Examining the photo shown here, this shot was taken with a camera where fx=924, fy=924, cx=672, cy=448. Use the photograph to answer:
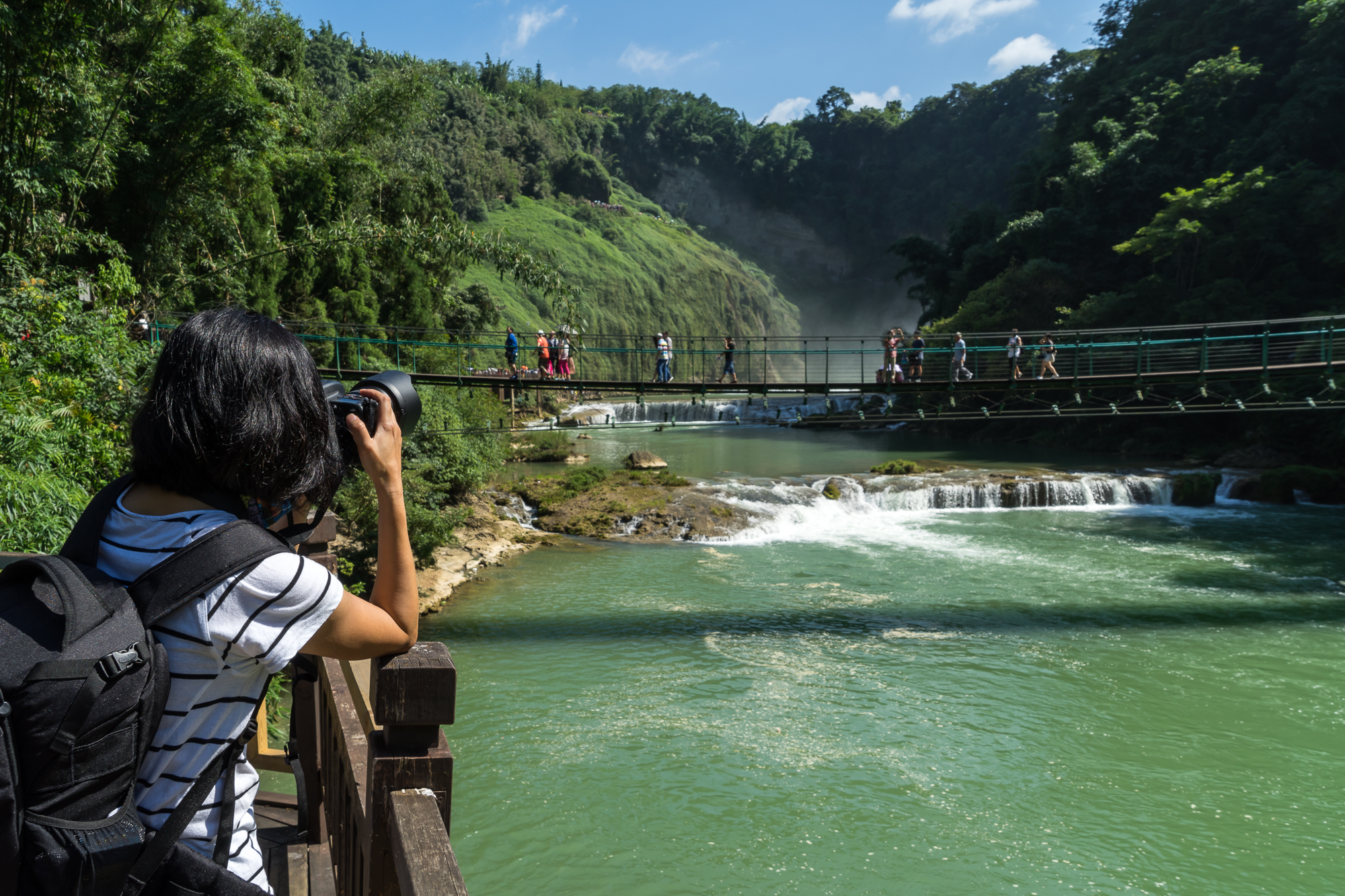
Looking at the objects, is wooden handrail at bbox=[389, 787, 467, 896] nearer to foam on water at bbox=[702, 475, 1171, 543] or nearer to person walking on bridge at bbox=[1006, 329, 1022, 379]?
person walking on bridge at bbox=[1006, 329, 1022, 379]

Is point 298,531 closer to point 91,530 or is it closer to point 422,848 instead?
point 91,530

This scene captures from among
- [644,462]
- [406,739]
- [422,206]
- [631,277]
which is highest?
[631,277]

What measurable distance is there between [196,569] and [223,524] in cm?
7

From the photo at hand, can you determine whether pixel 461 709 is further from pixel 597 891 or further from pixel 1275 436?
pixel 1275 436

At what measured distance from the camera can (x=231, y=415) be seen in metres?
1.15

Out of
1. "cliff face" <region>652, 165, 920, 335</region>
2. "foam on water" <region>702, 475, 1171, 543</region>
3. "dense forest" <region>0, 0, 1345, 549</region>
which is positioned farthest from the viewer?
"cliff face" <region>652, 165, 920, 335</region>

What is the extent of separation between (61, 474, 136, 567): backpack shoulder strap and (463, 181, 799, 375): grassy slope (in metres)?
42.5

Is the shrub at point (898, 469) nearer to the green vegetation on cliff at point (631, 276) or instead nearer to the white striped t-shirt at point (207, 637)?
the white striped t-shirt at point (207, 637)

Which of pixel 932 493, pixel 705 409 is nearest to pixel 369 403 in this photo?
pixel 932 493

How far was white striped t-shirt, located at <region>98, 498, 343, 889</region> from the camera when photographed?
1055 millimetres

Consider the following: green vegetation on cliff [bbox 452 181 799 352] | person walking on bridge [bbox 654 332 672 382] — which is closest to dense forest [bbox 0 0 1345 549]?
green vegetation on cliff [bbox 452 181 799 352]

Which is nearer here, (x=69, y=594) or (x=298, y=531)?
(x=69, y=594)

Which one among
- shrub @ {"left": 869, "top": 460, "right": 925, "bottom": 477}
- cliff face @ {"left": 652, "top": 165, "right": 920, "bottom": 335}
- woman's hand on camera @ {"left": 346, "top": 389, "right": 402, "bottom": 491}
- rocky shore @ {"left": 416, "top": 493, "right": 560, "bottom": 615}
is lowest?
rocky shore @ {"left": 416, "top": 493, "right": 560, "bottom": 615}

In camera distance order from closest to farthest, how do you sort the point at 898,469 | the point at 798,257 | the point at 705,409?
the point at 898,469 < the point at 705,409 < the point at 798,257
